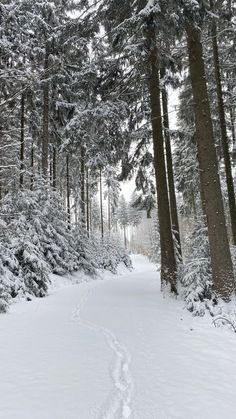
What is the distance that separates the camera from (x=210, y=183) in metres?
8.15

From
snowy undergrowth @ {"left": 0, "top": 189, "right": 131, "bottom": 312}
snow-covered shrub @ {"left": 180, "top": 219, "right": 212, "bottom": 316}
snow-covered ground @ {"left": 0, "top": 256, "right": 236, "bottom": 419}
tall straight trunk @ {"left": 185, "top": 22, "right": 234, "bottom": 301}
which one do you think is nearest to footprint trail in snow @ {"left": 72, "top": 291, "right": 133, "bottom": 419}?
snow-covered ground @ {"left": 0, "top": 256, "right": 236, "bottom": 419}

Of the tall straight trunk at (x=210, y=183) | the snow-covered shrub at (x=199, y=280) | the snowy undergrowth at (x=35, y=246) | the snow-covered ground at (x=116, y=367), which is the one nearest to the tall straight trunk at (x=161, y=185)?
the snow-covered shrub at (x=199, y=280)

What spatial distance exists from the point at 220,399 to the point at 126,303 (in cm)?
643

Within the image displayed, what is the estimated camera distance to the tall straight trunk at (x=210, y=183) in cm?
780

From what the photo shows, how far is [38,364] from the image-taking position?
4.67 meters

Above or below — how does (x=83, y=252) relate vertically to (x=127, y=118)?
below

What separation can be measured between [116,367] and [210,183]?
15.8 ft

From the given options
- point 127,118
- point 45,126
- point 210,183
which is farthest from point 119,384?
point 45,126

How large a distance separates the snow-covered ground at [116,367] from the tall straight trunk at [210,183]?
107cm

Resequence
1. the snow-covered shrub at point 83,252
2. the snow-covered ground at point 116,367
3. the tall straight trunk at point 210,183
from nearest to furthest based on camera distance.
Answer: the snow-covered ground at point 116,367 < the tall straight trunk at point 210,183 < the snow-covered shrub at point 83,252

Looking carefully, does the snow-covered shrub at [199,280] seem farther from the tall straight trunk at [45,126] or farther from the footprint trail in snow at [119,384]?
the tall straight trunk at [45,126]

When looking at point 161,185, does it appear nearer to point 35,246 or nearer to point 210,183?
point 210,183

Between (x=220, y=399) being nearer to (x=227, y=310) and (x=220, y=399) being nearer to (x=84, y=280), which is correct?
(x=227, y=310)

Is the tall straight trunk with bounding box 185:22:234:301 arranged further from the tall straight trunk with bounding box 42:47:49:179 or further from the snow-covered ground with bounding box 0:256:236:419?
the tall straight trunk with bounding box 42:47:49:179
